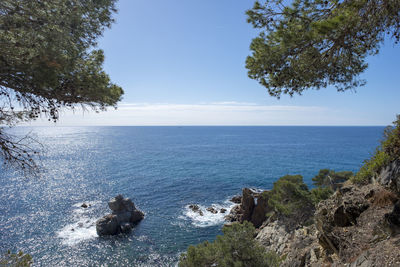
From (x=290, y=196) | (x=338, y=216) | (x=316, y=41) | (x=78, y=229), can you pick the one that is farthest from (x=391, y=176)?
(x=78, y=229)

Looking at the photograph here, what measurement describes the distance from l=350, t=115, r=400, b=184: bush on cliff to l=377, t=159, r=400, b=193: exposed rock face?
383 millimetres

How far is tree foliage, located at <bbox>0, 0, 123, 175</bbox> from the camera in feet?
15.5

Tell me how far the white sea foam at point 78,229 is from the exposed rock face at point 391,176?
2880 cm

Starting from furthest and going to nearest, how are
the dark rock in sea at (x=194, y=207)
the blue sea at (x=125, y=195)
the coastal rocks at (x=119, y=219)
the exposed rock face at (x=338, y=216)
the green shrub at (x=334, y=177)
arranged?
the dark rock in sea at (x=194, y=207) < the coastal rocks at (x=119, y=219) < the green shrub at (x=334, y=177) < the blue sea at (x=125, y=195) < the exposed rock face at (x=338, y=216)

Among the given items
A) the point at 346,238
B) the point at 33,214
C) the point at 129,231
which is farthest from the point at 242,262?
the point at 33,214

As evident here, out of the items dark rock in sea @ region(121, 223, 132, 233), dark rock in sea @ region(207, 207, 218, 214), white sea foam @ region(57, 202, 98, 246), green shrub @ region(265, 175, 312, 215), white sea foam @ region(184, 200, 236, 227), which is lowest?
white sea foam @ region(57, 202, 98, 246)

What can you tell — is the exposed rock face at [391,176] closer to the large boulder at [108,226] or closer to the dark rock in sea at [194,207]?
the dark rock in sea at [194,207]

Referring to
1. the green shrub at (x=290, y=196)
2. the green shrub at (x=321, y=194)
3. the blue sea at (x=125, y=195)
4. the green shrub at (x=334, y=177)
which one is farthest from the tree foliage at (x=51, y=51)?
the green shrub at (x=334, y=177)

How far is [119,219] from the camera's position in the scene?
2719 centimetres

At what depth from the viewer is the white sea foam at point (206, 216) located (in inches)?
1086

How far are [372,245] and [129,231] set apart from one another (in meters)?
26.7

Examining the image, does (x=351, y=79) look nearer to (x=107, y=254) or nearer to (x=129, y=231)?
(x=107, y=254)

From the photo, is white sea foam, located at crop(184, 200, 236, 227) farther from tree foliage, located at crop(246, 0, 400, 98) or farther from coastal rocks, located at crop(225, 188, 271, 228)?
tree foliage, located at crop(246, 0, 400, 98)

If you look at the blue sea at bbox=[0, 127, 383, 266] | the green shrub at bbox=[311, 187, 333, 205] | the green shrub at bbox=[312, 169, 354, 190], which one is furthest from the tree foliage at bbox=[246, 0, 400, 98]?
the green shrub at bbox=[312, 169, 354, 190]
